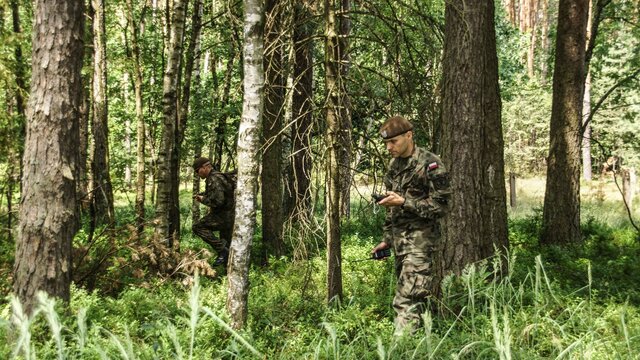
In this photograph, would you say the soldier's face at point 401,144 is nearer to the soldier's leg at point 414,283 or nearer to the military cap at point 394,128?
the military cap at point 394,128

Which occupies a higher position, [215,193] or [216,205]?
[215,193]

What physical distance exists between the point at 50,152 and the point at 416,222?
3.34 metres

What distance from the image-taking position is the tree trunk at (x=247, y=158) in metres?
4.89

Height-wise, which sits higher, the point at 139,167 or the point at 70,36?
the point at 70,36

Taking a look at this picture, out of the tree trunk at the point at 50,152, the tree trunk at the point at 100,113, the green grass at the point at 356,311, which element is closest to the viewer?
the green grass at the point at 356,311

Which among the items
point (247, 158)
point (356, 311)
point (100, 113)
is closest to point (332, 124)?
point (247, 158)

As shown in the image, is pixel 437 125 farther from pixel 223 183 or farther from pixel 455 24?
pixel 223 183

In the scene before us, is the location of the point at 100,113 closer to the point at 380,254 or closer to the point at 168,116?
the point at 168,116

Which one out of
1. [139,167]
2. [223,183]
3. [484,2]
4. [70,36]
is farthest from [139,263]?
[484,2]

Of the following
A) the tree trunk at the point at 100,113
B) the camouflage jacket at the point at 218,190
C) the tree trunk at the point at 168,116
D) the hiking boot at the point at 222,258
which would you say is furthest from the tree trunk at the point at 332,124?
the tree trunk at the point at 100,113

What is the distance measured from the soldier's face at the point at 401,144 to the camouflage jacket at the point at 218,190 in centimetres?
484

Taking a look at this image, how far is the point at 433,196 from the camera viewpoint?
4855 millimetres

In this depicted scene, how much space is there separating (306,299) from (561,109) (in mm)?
6686

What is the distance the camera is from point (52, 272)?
455cm
